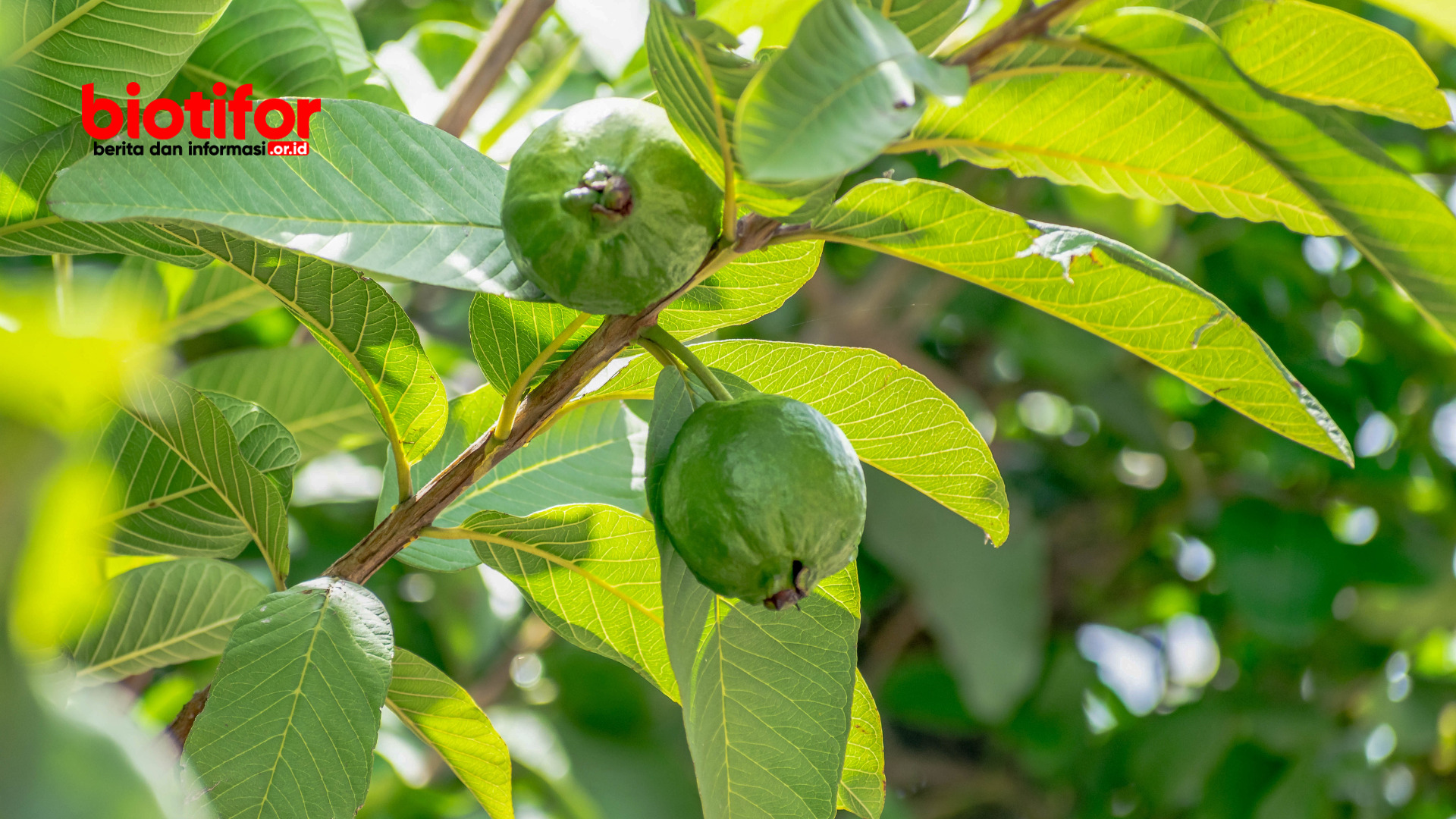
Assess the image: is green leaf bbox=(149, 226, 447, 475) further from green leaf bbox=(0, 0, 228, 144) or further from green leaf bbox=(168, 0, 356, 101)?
green leaf bbox=(168, 0, 356, 101)

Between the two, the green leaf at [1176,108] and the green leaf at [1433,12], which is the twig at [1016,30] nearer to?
the green leaf at [1176,108]

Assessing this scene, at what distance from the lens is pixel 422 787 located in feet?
5.18

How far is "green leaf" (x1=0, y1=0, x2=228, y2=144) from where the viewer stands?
60cm

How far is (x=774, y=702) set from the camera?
0.58m

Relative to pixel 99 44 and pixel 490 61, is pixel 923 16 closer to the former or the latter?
pixel 99 44

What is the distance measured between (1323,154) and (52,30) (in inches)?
27.7

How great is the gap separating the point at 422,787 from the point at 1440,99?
1542 mm

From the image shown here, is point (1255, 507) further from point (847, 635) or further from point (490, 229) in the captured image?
point (490, 229)

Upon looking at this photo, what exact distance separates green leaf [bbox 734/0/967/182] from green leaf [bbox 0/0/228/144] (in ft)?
1.37

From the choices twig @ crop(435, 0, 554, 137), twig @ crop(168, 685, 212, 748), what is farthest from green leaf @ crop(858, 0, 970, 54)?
twig @ crop(435, 0, 554, 137)

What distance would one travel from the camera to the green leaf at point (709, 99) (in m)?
0.42

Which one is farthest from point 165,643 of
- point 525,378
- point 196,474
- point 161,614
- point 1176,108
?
point 1176,108

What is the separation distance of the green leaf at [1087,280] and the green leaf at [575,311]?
70mm

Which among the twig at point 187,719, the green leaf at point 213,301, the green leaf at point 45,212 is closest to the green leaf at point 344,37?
the green leaf at point 213,301
